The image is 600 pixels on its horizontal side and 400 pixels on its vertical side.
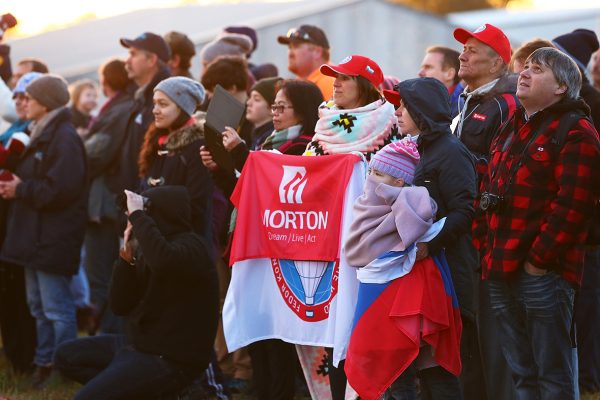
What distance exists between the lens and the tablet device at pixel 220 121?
741 centimetres

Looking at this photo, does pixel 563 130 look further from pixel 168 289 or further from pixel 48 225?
pixel 48 225

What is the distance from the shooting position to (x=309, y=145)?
697 cm

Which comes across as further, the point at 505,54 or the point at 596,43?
the point at 596,43

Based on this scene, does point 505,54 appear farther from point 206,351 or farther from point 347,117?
point 206,351

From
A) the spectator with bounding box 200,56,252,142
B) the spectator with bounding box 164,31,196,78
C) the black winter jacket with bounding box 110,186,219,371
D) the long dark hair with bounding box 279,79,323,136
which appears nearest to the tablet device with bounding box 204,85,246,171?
the long dark hair with bounding box 279,79,323,136

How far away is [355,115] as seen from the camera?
22.1 ft

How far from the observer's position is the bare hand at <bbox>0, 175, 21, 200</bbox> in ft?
29.5

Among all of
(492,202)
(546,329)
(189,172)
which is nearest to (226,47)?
(189,172)

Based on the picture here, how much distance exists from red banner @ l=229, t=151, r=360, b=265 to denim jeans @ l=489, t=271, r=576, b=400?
1304mm

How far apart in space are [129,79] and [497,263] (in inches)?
219

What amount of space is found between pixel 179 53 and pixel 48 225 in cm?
210

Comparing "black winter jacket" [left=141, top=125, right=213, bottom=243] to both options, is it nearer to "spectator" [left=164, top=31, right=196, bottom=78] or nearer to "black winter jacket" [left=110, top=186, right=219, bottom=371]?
"black winter jacket" [left=110, top=186, right=219, bottom=371]

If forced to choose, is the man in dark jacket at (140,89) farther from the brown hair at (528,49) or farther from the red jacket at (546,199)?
the red jacket at (546,199)

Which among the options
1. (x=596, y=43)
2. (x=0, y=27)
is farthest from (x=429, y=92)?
(x=0, y=27)
